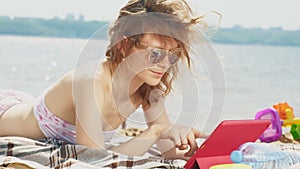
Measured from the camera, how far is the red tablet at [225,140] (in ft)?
4.00

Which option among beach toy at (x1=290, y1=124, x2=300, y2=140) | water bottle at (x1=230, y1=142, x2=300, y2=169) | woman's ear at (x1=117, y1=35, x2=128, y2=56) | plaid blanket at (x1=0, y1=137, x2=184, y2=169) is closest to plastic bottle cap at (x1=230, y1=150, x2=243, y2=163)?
water bottle at (x1=230, y1=142, x2=300, y2=169)

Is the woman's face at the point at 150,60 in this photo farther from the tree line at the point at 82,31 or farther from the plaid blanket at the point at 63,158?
the tree line at the point at 82,31

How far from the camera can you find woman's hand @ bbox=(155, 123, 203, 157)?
1413mm

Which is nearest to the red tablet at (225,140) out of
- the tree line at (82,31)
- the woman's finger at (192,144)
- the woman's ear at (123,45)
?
the woman's finger at (192,144)

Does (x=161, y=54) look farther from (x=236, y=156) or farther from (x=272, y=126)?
(x=272, y=126)

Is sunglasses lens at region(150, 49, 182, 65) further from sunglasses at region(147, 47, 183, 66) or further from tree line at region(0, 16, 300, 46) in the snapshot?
tree line at region(0, 16, 300, 46)

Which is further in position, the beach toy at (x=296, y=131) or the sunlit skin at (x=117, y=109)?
the beach toy at (x=296, y=131)

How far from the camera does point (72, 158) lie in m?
1.22

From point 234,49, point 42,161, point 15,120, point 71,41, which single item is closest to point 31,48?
point 71,41

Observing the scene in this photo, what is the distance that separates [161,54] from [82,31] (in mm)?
4890

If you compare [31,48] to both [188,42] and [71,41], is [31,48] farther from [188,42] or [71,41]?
[188,42]

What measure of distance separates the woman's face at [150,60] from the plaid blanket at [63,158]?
22 cm

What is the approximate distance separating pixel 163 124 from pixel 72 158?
0.97 feet

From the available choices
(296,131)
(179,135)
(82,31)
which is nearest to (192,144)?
(179,135)
